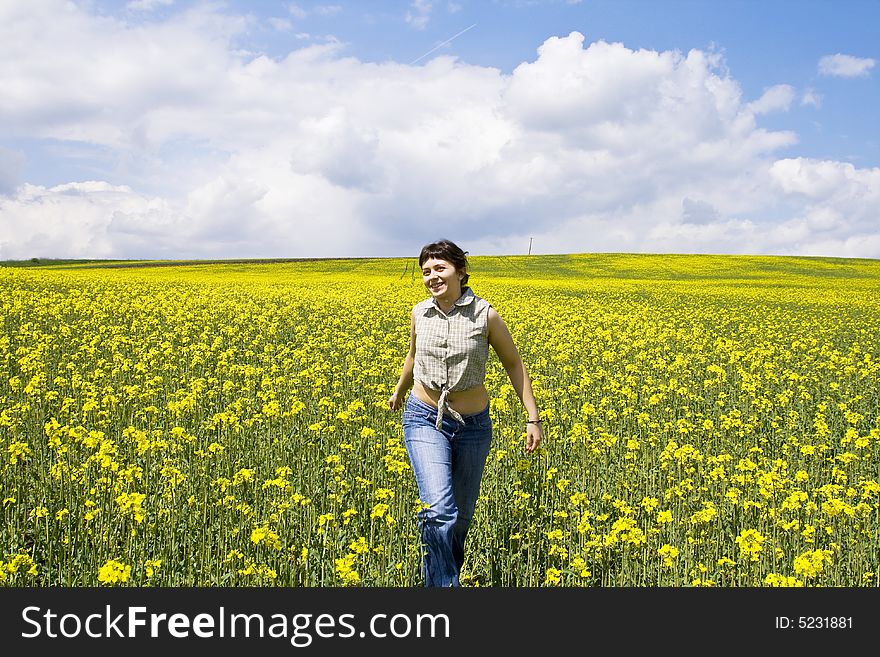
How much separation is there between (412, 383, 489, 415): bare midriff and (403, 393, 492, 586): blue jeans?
4cm

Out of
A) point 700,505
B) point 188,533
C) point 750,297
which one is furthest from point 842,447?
point 750,297

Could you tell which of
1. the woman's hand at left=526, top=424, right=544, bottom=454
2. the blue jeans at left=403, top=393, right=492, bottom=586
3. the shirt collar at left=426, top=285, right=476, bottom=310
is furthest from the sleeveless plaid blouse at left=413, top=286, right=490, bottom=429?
the woman's hand at left=526, top=424, right=544, bottom=454

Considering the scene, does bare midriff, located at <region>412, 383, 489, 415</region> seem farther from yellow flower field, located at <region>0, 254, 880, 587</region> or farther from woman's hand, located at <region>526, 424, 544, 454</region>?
yellow flower field, located at <region>0, 254, 880, 587</region>

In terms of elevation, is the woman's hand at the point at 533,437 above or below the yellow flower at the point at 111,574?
above

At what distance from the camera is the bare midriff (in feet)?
14.6

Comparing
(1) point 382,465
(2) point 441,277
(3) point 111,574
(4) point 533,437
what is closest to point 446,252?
(2) point 441,277

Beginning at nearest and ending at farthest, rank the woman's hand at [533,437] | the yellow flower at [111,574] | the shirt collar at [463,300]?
the yellow flower at [111,574] < the shirt collar at [463,300] < the woman's hand at [533,437]

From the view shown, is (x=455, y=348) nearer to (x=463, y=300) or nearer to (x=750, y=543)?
(x=463, y=300)

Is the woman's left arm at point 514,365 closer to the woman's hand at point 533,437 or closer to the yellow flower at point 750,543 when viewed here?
the woman's hand at point 533,437

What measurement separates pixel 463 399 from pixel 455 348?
329 millimetres

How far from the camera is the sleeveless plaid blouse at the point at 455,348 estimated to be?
4391 mm

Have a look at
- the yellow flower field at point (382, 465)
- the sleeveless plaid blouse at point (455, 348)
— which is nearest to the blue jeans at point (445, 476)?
the sleeveless plaid blouse at point (455, 348)

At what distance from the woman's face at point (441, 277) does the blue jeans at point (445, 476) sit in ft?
2.39

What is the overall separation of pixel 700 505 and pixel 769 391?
587 centimetres
